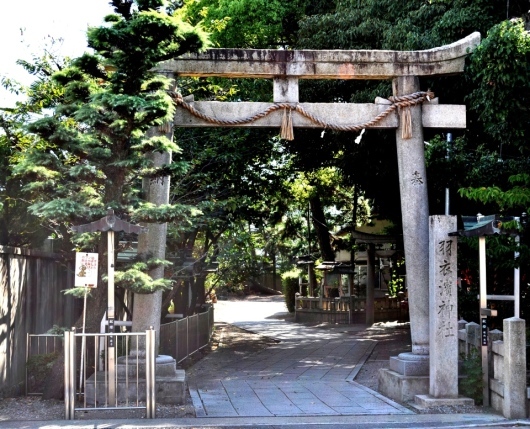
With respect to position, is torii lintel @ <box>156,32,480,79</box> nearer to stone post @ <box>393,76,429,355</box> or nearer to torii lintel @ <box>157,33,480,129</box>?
torii lintel @ <box>157,33,480,129</box>

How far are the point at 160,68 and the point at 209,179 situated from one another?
6.75 meters

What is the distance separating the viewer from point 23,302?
39.7ft

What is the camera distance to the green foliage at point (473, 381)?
440 inches

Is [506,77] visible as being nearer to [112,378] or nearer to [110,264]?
[110,264]

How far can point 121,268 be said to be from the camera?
11.2 metres

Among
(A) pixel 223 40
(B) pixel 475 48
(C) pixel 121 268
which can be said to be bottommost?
(C) pixel 121 268

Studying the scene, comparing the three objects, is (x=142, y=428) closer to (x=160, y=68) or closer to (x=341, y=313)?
(x=160, y=68)

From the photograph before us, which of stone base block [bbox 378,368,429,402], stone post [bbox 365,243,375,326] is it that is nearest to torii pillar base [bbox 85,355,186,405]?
stone base block [bbox 378,368,429,402]

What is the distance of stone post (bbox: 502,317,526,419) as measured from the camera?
1006cm

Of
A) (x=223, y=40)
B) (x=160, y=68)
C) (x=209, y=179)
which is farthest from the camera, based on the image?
(x=223, y=40)

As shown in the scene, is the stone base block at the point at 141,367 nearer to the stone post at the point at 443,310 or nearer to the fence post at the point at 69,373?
the fence post at the point at 69,373

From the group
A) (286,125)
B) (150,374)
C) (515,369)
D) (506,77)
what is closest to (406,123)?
(506,77)

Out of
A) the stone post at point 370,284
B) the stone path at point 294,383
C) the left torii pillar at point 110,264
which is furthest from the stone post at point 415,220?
the stone post at point 370,284

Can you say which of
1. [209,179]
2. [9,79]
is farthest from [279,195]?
[9,79]
